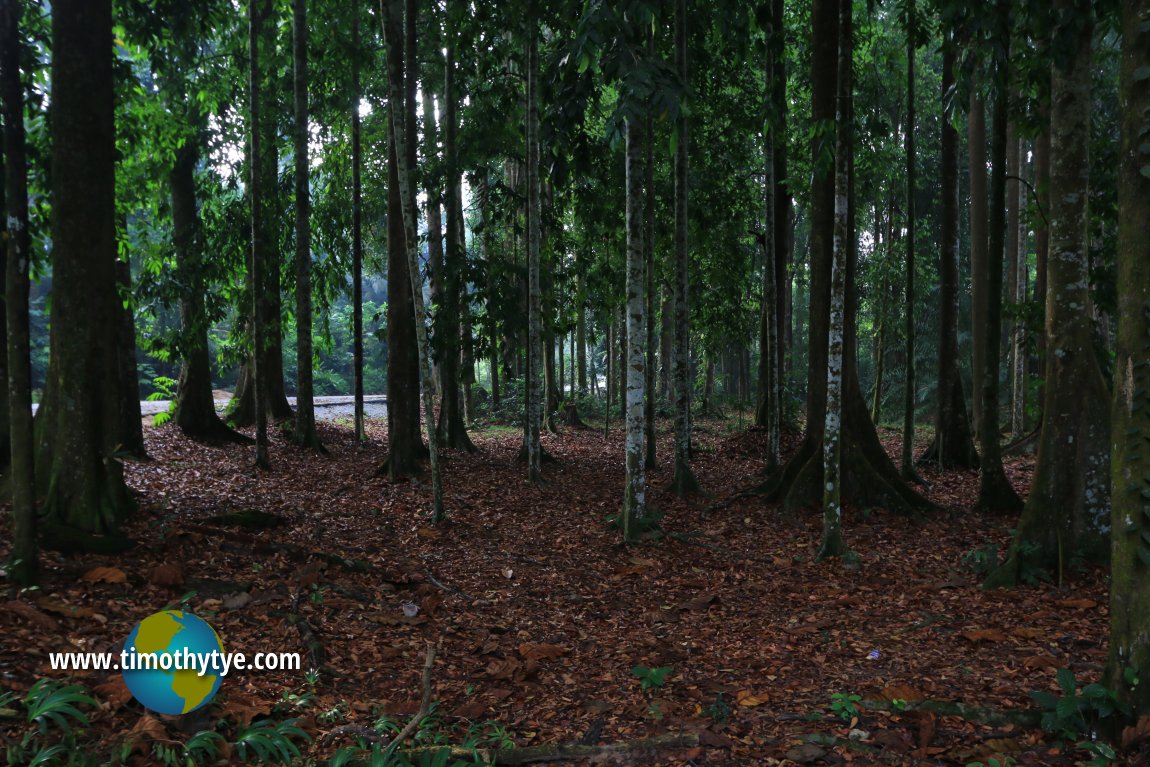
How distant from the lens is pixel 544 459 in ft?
48.0

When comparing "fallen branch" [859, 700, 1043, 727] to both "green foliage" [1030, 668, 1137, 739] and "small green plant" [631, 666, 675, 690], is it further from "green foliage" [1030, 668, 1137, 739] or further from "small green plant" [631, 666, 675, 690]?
"small green plant" [631, 666, 675, 690]

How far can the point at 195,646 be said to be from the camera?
4.49 metres

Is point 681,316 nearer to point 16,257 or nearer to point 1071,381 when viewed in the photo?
point 1071,381

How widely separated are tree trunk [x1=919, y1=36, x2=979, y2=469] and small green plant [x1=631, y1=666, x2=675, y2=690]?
908 cm

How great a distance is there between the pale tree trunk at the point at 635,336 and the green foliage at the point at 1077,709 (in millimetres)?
5242

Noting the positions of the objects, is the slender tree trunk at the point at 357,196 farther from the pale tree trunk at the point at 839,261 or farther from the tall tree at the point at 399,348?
the pale tree trunk at the point at 839,261

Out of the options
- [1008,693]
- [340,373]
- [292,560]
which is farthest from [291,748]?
[340,373]

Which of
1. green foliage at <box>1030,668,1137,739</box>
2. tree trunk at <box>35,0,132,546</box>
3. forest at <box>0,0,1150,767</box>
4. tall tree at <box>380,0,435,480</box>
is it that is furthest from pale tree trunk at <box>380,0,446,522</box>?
green foliage at <box>1030,668,1137,739</box>

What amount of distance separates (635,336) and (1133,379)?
5.49 meters

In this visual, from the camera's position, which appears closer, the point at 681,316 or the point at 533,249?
the point at 681,316

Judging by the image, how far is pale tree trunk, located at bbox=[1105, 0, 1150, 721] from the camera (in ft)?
12.0

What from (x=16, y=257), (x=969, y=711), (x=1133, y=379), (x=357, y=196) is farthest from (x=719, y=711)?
(x=357, y=196)

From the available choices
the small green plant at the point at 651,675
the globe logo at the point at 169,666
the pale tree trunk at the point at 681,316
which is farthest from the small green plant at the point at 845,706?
the pale tree trunk at the point at 681,316

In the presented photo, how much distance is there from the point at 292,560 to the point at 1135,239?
23.9 ft
